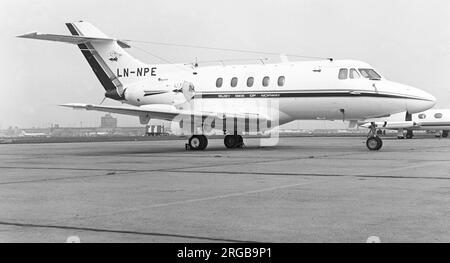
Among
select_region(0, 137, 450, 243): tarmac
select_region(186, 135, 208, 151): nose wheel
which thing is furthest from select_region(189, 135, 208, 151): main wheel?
select_region(0, 137, 450, 243): tarmac

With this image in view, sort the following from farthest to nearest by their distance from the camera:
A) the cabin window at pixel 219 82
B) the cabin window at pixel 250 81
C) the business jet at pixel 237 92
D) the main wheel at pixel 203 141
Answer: the cabin window at pixel 219 82, the cabin window at pixel 250 81, the main wheel at pixel 203 141, the business jet at pixel 237 92

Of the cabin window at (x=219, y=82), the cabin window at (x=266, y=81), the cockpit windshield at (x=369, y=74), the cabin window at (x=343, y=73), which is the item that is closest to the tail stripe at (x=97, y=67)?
the cabin window at (x=219, y=82)

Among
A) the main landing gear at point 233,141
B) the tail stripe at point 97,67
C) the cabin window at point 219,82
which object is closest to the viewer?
the cabin window at point 219,82

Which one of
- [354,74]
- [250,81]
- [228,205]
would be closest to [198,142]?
[250,81]

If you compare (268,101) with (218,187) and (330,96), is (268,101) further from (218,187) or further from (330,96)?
(218,187)

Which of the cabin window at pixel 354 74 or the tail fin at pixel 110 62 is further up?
the tail fin at pixel 110 62

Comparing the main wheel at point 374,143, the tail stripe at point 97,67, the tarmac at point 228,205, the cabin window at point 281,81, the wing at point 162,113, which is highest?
the tail stripe at point 97,67

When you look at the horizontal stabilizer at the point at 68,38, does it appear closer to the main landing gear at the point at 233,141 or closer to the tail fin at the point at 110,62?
the tail fin at the point at 110,62

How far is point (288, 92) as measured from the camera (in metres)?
24.1

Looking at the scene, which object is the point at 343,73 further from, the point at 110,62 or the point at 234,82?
the point at 110,62

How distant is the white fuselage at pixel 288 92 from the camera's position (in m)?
22.4

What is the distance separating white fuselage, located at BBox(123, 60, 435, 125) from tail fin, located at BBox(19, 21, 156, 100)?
1.83ft

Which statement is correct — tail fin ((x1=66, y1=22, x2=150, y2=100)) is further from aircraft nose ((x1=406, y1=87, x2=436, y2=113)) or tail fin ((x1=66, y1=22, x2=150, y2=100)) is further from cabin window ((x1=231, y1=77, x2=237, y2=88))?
aircraft nose ((x1=406, y1=87, x2=436, y2=113))

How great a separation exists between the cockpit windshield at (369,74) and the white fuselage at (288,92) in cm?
14
